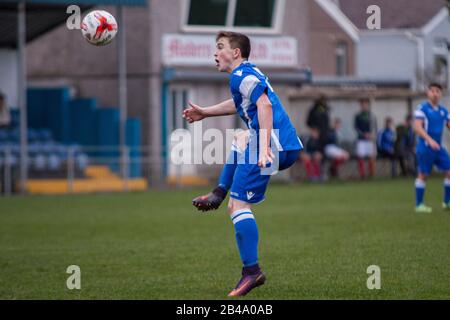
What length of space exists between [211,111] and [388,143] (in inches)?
925

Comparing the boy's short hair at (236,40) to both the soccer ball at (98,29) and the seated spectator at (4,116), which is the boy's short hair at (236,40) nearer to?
the soccer ball at (98,29)

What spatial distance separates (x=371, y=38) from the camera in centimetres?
5206

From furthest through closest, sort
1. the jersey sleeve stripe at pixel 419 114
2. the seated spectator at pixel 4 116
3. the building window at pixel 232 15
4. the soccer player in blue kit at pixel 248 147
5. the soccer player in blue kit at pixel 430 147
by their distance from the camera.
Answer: the building window at pixel 232 15 < the seated spectator at pixel 4 116 < the soccer player in blue kit at pixel 430 147 < the jersey sleeve stripe at pixel 419 114 < the soccer player in blue kit at pixel 248 147

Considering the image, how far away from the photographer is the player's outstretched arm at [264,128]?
28.5ft

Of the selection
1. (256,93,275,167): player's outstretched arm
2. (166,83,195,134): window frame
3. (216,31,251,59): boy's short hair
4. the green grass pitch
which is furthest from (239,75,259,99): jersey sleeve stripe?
(166,83,195,134): window frame

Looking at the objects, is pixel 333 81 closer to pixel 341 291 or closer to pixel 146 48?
pixel 146 48

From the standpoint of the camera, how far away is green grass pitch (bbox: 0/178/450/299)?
938 centimetres

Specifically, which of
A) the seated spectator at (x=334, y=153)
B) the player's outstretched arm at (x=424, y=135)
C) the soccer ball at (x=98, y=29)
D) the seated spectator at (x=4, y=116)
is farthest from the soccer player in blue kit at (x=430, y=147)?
the seated spectator at (x=334, y=153)

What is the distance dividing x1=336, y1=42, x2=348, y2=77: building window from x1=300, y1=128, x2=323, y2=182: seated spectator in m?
19.5

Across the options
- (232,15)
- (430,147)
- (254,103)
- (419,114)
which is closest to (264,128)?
(254,103)

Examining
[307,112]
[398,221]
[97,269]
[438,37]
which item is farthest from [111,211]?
[438,37]

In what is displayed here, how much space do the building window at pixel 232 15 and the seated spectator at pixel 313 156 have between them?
16.5 feet

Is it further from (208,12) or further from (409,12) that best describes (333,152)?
(409,12)

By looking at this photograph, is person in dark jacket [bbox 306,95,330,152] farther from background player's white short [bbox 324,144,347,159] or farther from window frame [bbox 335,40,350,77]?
window frame [bbox 335,40,350,77]
